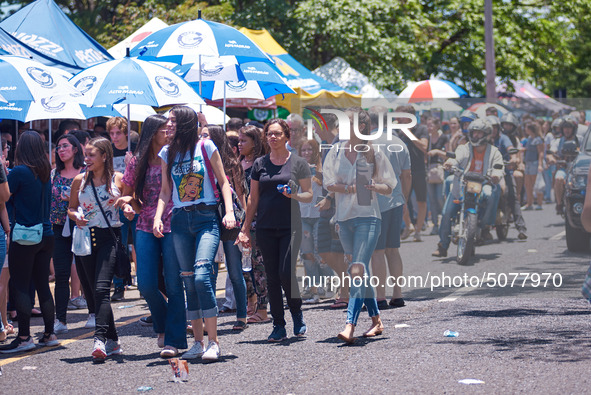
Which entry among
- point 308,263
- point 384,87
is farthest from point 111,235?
point 384,87

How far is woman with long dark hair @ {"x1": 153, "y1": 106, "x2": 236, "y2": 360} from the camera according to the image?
7195mm

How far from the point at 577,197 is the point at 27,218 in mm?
8329

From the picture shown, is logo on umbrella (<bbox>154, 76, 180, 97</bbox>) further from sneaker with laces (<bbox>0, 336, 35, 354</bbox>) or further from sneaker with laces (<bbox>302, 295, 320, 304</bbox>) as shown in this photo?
sneaker with laces (<bbox>302, 295, 320, 304</bbox>)

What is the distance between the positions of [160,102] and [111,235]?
1636 mm

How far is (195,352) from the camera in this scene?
24.2 feet

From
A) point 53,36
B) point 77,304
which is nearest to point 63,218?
point 77,304

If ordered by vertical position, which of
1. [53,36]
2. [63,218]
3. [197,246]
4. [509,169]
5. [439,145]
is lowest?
[197,246]

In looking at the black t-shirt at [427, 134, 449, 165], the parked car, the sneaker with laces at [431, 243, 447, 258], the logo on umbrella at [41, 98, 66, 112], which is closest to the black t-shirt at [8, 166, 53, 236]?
the logo on umbrella at [41, 98, 66, 112]

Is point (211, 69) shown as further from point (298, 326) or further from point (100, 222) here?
point (298, 326)

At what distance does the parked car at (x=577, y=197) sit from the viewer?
1344 cm

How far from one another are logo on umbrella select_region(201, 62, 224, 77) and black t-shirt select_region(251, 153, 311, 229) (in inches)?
145

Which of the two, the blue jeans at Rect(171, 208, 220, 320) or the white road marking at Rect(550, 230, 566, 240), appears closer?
the blue jeans at Rect(171, 208, 220, 320)

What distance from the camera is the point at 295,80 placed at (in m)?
17.5

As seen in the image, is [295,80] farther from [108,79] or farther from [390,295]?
[108,79]
